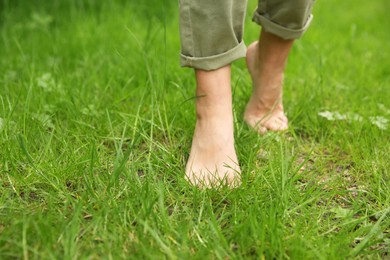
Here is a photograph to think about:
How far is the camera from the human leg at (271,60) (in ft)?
5.76

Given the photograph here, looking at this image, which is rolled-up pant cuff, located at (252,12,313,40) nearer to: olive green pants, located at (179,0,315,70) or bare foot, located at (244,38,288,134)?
bare foot, located at (244,38,288,134)

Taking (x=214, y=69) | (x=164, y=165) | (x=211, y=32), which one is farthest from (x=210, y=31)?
(x=164, y=165)

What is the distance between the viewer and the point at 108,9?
9.98 feet

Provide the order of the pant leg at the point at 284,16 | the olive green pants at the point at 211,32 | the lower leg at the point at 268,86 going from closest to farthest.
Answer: the olive green pants at the point at 211,32, the pant leg at the point at 284,16, the lower leg at the point at 268,86

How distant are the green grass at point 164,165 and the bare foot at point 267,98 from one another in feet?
0.20

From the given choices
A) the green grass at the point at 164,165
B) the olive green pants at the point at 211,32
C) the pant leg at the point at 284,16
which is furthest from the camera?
the pant leg at the point at 284,16

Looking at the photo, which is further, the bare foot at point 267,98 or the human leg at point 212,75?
the bare foot at point 267,98

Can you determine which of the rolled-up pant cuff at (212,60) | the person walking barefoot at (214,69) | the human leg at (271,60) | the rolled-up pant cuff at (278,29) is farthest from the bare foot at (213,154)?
the rolled-up pant cuff at (278,29)

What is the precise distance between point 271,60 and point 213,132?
20.2 inches

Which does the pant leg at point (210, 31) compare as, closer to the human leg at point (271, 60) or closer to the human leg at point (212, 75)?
the human leg at point (212, 75)

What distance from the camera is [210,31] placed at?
4.57ft

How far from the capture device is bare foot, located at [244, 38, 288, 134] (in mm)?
1860

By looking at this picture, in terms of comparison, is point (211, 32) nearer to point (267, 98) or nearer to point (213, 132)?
point (213, 132)

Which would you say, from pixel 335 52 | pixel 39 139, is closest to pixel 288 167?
pixel 39 139
